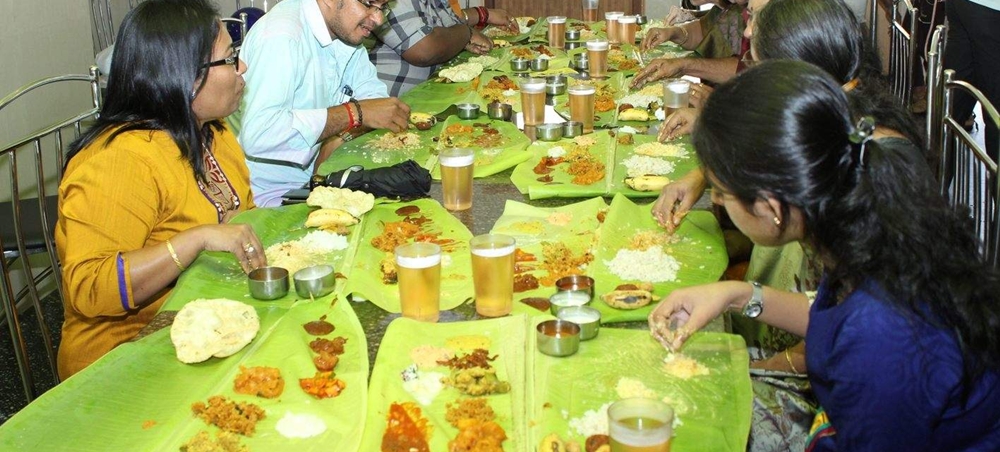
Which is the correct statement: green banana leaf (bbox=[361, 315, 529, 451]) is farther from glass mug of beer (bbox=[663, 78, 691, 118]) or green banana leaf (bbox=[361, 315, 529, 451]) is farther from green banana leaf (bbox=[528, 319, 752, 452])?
glass mug of beer (bbox=[663, 78, 691, 118])

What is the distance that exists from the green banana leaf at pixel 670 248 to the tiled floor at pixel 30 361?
7.82ft

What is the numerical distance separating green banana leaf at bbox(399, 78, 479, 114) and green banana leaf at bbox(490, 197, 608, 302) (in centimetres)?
145

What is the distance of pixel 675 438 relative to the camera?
1626mm

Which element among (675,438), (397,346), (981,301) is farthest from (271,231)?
(981,301)

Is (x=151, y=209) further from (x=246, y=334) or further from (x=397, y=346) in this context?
(x=397, y=346)

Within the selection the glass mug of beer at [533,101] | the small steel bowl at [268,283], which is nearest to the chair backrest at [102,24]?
the glass mug of beer at [533,101]

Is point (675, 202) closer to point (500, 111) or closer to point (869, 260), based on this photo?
point (869, 260)

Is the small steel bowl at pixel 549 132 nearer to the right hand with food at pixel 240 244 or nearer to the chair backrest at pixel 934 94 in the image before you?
the chair backrest at pixel 934 94

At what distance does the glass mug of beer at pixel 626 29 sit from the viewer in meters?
5.71

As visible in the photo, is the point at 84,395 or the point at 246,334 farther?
the point at 246,334

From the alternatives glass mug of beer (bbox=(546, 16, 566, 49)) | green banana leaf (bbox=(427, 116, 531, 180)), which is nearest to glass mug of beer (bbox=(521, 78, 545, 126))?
green banana leaf (bbox=(427, 116, 531, 180))

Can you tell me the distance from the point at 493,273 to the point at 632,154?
1.40 m

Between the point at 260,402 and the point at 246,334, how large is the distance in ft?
0.85

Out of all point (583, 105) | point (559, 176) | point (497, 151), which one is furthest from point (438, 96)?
point (559, 176)
